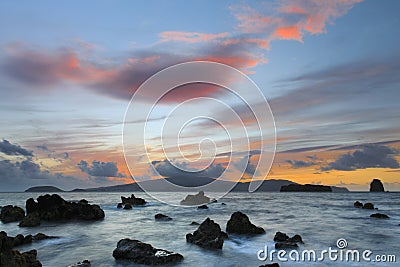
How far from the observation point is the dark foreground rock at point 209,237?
1968 cm

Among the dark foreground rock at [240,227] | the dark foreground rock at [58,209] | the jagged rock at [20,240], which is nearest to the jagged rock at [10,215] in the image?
the dark foreground rock at [58,209]

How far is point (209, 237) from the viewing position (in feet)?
66.7

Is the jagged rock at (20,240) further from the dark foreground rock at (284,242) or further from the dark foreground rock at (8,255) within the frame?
the dark foreground rock at (284,242)

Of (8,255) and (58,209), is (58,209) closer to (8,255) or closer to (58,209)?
(58,209)

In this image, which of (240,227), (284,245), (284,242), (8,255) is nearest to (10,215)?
(240,227)

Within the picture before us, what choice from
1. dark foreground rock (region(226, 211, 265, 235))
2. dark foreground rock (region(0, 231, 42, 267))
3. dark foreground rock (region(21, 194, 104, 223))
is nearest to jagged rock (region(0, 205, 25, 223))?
dark foreground rock (region(21, 194, 104, 223))

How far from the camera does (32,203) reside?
3828 centimetres

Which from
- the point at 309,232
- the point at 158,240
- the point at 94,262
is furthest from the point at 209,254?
the point at 309,232

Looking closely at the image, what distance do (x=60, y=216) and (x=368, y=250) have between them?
34417 millimetres

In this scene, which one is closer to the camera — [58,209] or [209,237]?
[209,237]

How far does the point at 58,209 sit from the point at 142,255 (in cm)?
2750

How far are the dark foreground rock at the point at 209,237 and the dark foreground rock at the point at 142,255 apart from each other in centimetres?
311

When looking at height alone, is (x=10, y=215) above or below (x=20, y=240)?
below

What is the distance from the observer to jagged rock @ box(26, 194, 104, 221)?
124 feet
